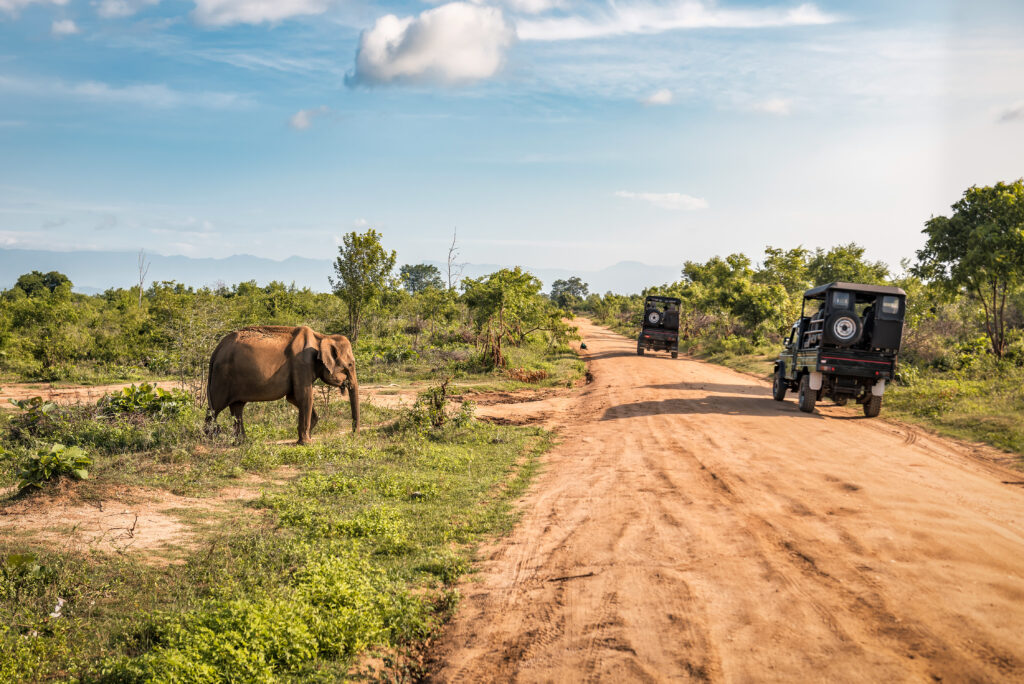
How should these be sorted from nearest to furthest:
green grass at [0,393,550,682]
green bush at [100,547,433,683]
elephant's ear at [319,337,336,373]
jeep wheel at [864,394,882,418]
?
green bush at [100,547,433,683]
green grass at [0,393,550,682]
elephant's ear at [319,337,336,373]
jeep wheel at [864,394,882,418]

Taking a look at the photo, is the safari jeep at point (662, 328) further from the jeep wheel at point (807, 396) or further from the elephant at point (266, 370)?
the elephant at point (266, 370)

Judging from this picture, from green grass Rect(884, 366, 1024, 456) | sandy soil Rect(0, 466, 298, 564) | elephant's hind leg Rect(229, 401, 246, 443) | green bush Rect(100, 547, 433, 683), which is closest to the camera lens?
green bush Rect(100, 547, 433, 683)

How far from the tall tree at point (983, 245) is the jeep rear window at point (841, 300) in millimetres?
6495

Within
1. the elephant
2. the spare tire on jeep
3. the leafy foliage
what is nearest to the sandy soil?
the elephant

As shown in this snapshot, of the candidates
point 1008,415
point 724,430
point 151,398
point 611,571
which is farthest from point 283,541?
point 1008,415

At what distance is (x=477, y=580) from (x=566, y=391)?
14.4 metres

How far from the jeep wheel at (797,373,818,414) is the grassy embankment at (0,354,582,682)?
7.81 metres

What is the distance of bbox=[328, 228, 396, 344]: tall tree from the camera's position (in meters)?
28.5

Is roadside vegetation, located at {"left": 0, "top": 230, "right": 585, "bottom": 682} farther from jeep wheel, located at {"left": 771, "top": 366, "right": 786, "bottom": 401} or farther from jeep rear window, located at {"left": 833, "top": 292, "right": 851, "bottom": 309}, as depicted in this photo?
jeep wheel, located at {"left": 771, "top": 366, "right": 786, "bottom": 401}

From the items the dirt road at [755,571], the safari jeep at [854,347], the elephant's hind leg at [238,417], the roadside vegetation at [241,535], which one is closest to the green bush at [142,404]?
the roadside vegetation at [241,535]

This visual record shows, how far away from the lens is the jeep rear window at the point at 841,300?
14.9 m

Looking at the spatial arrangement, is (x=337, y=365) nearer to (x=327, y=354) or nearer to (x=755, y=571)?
(x=327, y=354)

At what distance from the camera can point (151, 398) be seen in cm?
1233

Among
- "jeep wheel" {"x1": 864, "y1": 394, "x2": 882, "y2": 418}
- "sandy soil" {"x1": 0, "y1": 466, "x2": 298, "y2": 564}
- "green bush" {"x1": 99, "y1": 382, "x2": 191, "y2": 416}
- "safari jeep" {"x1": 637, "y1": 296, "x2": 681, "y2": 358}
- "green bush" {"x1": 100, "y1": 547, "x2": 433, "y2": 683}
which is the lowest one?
"sandy soil" {"x1": 0, "y1": 466, "x2": 298, "y2": 564}
